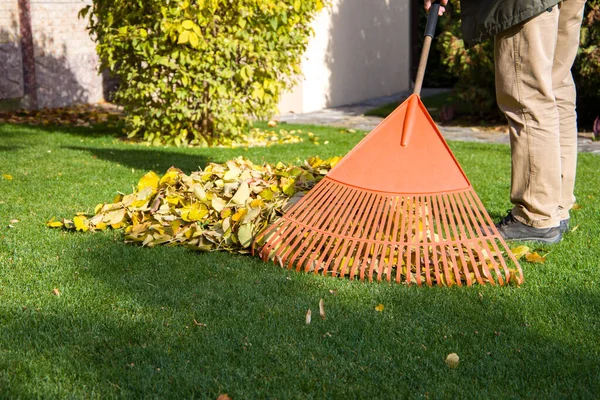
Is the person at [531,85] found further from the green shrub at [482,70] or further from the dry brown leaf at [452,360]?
the green shrub at [482,70]

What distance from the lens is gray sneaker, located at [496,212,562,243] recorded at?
364 centimetres

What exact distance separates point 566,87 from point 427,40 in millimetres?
933

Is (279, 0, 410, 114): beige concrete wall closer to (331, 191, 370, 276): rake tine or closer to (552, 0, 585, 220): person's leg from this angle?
(552, 0, 585, 220): person's leg

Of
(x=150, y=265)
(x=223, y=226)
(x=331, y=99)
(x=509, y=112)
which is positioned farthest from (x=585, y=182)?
(x=331, y=99)

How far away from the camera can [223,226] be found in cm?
353

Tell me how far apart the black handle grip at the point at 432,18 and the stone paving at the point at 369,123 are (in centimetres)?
385

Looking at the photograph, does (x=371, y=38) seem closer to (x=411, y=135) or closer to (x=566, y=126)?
(x=566, y=126)

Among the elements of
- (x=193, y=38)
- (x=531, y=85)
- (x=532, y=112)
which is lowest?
(x=532, y=112)

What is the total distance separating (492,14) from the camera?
3.47 m

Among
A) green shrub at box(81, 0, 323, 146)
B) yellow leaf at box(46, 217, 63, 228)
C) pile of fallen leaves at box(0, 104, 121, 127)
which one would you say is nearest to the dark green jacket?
yellow leaf at box(46, 217, 63, 228)

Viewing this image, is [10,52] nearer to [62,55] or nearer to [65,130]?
[62,55]

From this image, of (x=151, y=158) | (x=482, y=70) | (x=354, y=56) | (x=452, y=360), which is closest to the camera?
(x=452, y=360)

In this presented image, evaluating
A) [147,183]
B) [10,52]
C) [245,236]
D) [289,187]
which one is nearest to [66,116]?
[10,52]

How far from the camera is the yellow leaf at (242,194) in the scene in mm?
3732
